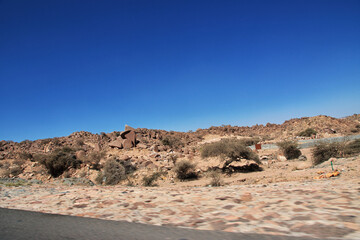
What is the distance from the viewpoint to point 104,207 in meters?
3.52

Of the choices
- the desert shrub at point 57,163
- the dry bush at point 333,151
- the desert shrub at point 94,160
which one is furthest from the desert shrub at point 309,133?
the desert shrub at point 57,163

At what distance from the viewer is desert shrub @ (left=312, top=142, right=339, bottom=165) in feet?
56.1

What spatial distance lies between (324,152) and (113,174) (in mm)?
17576

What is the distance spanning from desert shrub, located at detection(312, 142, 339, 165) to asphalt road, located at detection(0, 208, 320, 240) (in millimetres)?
18590

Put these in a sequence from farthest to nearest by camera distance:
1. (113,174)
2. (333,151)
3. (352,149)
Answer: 1. (113,174)
2. (333,151)
3. (352,149)

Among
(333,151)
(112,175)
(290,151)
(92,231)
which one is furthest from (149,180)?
(92,231)

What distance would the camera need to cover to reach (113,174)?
1842 centimetres

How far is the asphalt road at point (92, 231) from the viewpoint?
6.47ft

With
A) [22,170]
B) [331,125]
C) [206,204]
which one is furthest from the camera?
[331,125]

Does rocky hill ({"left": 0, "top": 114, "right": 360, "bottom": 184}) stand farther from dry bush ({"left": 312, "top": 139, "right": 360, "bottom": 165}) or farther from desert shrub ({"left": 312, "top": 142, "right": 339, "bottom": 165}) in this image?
dry bush ({"left": 312, "top": 139, "right": 360, "bottom": 165})

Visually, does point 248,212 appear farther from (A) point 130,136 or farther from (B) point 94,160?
(A) point 130,136

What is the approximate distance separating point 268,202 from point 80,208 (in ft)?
9.68

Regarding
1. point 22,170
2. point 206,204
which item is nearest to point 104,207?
point 206,204

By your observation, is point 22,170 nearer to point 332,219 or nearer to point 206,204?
point 206,204
